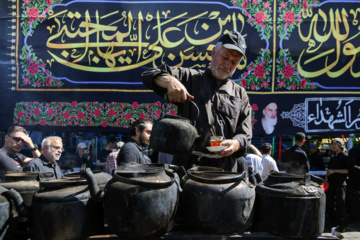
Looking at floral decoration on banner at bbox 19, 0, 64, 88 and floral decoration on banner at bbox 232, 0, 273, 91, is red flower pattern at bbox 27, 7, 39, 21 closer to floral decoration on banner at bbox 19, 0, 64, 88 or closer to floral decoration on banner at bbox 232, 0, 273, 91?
floral decoration on banner at bbox 19, 0, 64, 88

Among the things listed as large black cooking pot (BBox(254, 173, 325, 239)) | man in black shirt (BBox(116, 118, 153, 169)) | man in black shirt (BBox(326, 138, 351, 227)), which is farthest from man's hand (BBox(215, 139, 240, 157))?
man in black shirt (BBox(326, 138, 351, 227))

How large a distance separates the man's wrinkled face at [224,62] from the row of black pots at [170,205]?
83cm

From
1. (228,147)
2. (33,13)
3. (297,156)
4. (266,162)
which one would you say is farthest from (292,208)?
(33,13)

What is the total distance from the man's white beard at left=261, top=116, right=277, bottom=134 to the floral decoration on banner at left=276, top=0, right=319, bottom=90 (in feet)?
1.88

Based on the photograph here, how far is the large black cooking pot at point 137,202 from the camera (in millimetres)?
1263

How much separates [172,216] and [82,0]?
14.9 feet

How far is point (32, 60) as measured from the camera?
4773mm

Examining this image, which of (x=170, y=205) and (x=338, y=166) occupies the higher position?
(x=170, y=205)

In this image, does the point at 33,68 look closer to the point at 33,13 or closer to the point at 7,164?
the point at 33,13

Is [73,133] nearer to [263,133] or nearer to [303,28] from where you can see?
[263,133]

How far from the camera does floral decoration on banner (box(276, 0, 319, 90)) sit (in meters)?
4.90

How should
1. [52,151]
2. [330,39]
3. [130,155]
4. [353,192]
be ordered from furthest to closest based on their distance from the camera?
[330,39]
[353,192]
[52,151]
[130,155]

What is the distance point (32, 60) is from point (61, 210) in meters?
4.19

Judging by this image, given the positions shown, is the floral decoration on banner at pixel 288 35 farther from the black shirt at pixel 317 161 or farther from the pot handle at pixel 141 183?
the pot handle at pixel 141 183
